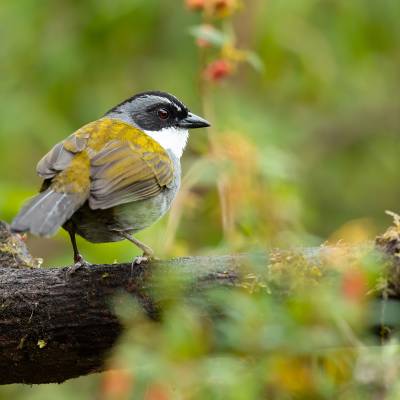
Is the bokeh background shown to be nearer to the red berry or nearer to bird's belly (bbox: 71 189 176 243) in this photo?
the red berry

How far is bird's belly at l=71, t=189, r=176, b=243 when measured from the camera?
14.6ft

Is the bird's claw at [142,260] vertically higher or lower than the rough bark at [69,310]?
higher

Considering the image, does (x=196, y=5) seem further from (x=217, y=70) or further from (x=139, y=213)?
(x=139, y=213)

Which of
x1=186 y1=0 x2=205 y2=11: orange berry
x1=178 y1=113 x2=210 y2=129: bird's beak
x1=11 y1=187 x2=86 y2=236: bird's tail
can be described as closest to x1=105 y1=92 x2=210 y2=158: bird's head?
x1=178 y1=113 x2=210 y2=129: bird's beak

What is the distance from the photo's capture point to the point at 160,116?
18.2ft

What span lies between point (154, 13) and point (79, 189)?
4.61 metres

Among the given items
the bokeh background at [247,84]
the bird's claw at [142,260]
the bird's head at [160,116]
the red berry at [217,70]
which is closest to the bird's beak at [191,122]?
the bird's head at [160,116]

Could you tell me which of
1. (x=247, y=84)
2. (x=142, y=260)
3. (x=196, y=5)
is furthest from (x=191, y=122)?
(x=247, y=84)

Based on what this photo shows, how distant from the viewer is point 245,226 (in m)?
5.39

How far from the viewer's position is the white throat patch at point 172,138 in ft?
17.6

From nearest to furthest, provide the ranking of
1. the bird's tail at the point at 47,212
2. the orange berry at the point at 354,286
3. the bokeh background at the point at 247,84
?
the orange berry at the point at 354,286, the bird's tail at the point at 47,212, the bokeh background at the point at 247,84

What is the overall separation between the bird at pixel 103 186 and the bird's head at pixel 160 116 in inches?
10.4

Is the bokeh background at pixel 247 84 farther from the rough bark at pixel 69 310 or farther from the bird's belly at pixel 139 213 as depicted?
the rough bark at pixel 69 310

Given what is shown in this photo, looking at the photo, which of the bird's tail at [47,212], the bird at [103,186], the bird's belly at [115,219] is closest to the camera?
the bird's tail at [47,212]
